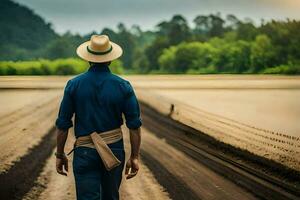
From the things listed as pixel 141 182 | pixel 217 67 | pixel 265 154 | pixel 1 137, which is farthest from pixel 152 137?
pixel 217 67

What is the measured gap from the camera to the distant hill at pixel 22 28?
32987 millimetres

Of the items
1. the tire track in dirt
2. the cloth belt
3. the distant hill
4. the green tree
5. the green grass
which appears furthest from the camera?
the green tree

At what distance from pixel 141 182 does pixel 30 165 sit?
8.48 feet

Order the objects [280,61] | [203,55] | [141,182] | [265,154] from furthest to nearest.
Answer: [203,55] → [280,61] → [265,154] → [141,182]

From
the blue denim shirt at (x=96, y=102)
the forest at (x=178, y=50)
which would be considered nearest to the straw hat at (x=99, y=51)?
the blue denim shirt at (x=96, y=102)

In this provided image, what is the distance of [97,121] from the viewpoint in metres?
3.92

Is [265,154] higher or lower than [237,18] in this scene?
lower

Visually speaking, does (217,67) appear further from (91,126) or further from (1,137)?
(91,126)

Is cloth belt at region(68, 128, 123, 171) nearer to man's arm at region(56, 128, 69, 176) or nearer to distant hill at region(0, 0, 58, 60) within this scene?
man's arm at region(56, 128, 69, 176)

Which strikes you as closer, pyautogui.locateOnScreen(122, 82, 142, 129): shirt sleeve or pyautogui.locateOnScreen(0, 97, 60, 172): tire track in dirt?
pyautogui.locateOnScreen(122, 82, 142, 129): shirt sleeve

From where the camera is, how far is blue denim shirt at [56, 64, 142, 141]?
A: 3.91 meters

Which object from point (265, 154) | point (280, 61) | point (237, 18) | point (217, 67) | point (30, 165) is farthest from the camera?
point (237, 18)

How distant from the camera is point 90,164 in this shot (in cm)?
391

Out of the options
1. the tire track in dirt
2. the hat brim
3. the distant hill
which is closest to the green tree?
the distant hill
